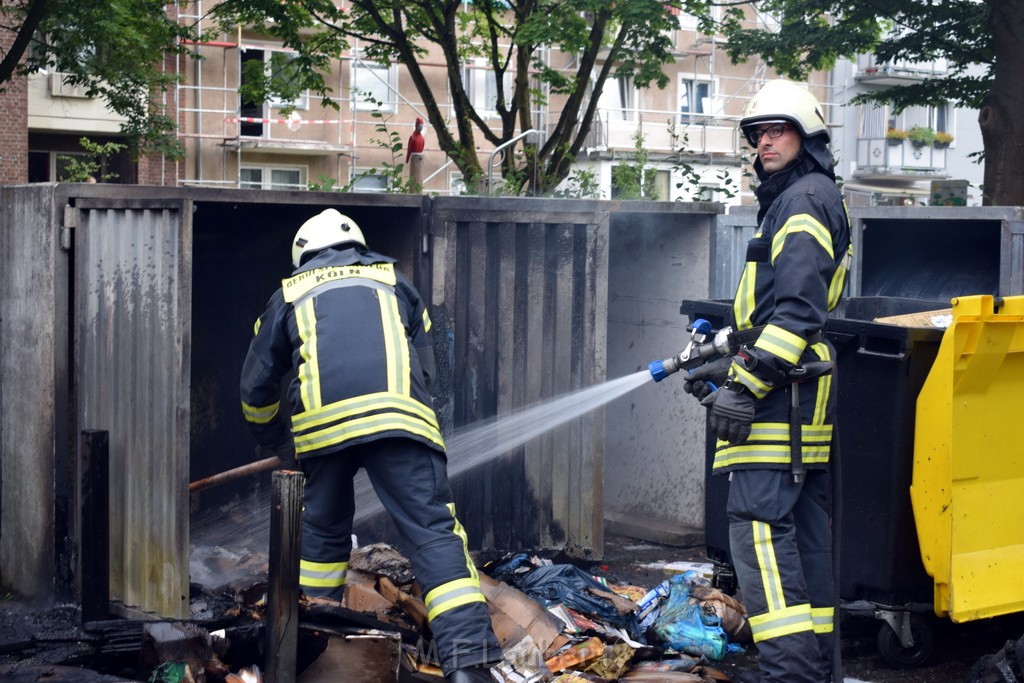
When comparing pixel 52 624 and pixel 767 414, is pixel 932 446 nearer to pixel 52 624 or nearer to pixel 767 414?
pixel 767 414

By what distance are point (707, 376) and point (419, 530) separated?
1.20 metres

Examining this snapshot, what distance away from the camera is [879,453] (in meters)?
4.64

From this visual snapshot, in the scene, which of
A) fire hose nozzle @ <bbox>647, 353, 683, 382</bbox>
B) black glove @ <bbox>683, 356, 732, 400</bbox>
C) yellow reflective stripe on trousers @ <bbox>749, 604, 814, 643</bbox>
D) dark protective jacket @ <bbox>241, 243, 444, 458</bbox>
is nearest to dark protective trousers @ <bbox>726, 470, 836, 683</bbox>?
yellow reflective stripe on trousers @ <bbox>749, 604, 814, 643</bbox>

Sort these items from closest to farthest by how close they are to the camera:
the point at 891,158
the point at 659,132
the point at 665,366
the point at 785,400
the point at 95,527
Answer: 1. the point at 785,400
2. the point at 665,366
3. the point at 95,527
4. the point at 659,132
5. the point at 891,158

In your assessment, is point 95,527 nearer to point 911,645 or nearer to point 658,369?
point 658,369

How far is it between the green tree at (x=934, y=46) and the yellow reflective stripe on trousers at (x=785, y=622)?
24.3 ft

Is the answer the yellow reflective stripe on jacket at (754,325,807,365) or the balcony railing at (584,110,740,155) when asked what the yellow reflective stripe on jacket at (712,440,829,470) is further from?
the balcony railing at (584,110,740,155)

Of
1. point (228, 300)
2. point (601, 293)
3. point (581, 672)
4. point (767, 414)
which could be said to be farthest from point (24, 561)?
point (767, 414)

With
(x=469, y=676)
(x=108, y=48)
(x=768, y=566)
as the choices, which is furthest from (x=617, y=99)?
(x=469, y=676)

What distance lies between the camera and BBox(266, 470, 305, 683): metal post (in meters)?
3.30

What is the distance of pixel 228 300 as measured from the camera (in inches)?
270

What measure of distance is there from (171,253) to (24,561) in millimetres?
1798

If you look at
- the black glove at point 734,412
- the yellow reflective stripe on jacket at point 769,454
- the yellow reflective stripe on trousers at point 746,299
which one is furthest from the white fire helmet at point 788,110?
the yellow reflective stripe on jacket at point 769,454

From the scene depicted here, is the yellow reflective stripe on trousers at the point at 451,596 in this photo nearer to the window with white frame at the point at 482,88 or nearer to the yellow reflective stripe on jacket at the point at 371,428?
the yellow reflective stripe on jacket at the point at 371,428
